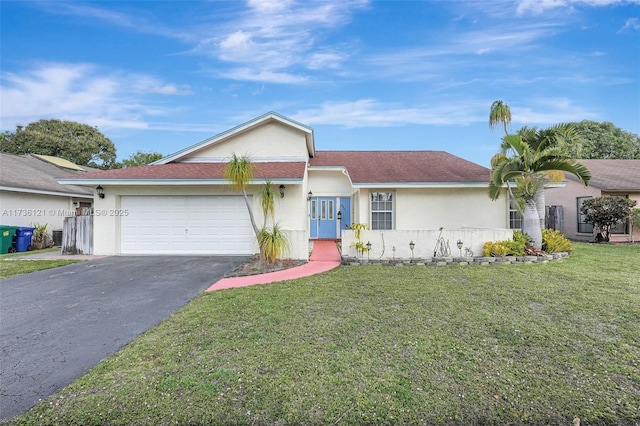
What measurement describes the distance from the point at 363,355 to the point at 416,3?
1325cm

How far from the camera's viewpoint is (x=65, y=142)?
1302 inches

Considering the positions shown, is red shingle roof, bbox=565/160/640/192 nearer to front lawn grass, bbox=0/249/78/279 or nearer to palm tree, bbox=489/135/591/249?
palm tree, bbox=489/135/591/249

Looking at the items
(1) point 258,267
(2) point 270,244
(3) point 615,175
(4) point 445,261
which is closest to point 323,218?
(2) point 270,244

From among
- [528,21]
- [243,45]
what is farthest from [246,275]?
[528,21]

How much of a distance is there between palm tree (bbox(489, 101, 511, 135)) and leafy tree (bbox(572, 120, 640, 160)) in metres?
27.3

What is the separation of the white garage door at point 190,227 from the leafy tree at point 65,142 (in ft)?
102

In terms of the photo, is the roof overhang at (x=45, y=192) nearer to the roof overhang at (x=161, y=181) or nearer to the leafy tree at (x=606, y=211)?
the roof overhang at (x=161, y=181)

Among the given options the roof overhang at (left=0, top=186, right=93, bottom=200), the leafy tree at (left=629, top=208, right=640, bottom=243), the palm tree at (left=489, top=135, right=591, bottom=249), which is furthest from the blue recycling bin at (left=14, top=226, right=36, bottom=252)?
the leafy tree at (left=629, top=208, right=640, bottom=243)

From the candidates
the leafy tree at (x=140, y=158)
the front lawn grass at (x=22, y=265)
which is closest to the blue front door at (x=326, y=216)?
the front lawn grass at (x=22, y=265)

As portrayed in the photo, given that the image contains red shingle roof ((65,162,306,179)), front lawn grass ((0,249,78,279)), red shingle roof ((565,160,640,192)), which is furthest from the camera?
red shingle roof ((565,160,640,192))

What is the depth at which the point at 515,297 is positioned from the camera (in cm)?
588

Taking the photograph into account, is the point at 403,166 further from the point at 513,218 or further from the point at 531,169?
the point at 531,169

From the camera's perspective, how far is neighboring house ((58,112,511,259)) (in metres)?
11.3

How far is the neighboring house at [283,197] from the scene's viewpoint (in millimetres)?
11344
